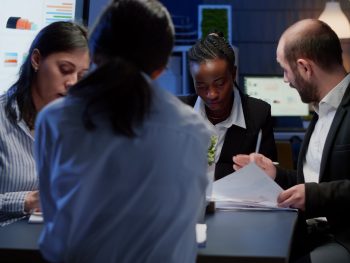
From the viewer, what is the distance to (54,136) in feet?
3.05

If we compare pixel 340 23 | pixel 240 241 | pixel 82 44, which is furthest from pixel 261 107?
pixel 340 23

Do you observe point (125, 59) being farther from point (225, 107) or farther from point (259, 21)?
point (259, 21)

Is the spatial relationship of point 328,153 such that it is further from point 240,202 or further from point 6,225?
point 6,225

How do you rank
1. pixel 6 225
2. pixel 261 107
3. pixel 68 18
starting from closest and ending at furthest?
pixel 6 225, pixel 68 18, pixel 261 107

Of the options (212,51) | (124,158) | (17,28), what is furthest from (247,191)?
(17,28)

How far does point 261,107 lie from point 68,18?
34.2 inches

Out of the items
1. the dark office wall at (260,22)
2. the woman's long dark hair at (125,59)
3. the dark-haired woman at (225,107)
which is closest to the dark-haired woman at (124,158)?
the woman's long dark hair at (125,59)

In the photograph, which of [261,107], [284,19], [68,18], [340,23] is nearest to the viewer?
[68,18]

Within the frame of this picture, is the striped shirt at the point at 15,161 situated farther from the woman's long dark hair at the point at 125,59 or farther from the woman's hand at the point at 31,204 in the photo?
the woman's long dark hair at the point at 125,59

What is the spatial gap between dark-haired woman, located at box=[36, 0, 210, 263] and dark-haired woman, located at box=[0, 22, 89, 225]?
2.09 feet

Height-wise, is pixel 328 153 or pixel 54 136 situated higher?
pixel 54 136

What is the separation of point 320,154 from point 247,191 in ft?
1.26

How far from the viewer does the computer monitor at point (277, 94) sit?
509 centimetres

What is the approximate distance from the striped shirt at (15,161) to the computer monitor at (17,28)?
20.0 inches
